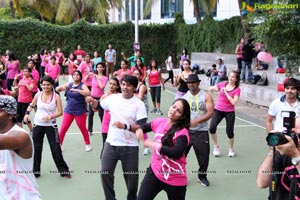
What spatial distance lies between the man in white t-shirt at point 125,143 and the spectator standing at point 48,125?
1.79m

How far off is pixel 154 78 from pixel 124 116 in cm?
716

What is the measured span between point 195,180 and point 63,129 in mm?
2720

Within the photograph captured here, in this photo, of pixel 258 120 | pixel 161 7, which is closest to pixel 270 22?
pixel 258 120

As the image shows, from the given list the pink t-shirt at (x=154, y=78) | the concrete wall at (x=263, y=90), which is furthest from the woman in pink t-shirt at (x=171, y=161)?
the concrete wall at (x=263, y=90)

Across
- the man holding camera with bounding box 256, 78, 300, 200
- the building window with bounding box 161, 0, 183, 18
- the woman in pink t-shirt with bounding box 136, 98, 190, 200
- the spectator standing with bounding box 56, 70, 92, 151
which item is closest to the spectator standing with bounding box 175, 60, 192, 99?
the spectator standing with bounding box 56, 70, 92, 151

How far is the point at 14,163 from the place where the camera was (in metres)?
3.26

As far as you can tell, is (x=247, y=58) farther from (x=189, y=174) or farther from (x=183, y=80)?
(x=189, y=174)

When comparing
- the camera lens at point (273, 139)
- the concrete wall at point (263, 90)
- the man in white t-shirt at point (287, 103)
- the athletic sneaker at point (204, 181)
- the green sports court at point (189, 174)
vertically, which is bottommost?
the green sports court at point (189, 174)

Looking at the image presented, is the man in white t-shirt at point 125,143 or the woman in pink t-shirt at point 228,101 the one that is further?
the woman in pink t-shirt at point 228,101

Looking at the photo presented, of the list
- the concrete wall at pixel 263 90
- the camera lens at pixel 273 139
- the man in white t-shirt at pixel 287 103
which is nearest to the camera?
the camera lens at pixel 273 139

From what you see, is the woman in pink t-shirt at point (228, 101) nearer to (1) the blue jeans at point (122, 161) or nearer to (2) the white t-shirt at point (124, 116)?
(2) the white t-shirt at point (124, 116)

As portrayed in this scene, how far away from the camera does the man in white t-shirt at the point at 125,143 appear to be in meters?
5.26

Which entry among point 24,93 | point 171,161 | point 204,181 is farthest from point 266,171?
point 24,93

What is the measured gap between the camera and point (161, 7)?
4384cm
